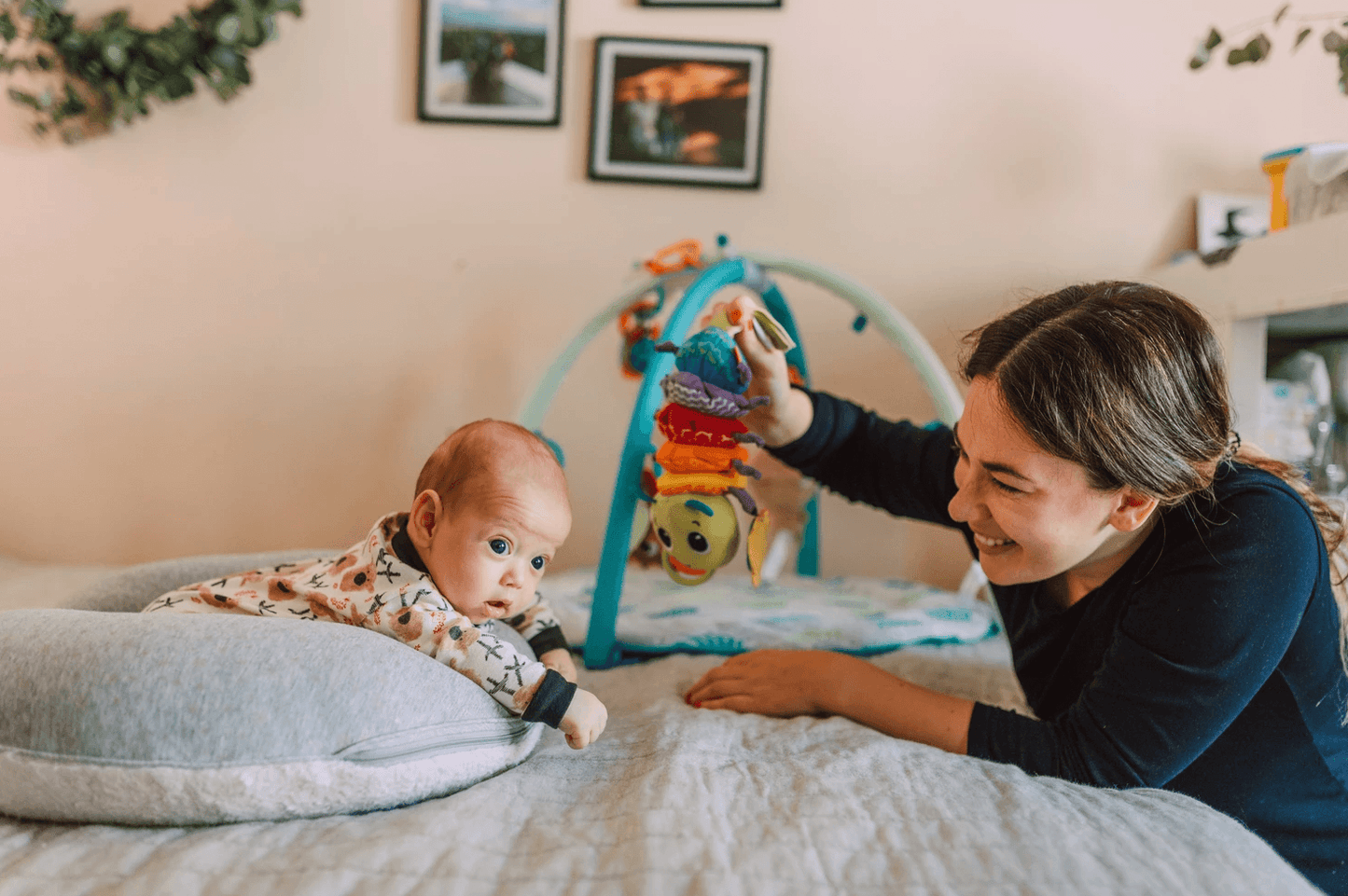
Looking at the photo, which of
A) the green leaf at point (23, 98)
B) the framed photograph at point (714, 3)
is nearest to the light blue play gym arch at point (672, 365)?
the framed photograph at point (714, 3)

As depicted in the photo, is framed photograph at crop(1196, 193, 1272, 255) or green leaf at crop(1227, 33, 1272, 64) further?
framed photograph at crop(1196, 193, 1272, 255)

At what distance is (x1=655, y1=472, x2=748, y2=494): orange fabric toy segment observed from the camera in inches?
37.7

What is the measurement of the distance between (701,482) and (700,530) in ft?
0.18

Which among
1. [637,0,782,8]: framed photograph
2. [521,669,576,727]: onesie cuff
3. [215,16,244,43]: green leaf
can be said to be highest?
[637,0,782,8]: framed photograph

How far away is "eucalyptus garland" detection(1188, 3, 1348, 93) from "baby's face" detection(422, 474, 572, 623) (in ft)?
5.08

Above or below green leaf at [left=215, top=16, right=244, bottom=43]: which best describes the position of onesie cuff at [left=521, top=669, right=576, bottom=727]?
below

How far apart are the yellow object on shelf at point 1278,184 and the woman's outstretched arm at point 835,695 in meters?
A: 1.18

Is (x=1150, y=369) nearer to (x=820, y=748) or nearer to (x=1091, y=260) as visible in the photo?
(x=820, y=748)

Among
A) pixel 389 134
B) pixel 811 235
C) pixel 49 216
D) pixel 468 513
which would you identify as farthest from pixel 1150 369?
pixel 49 216

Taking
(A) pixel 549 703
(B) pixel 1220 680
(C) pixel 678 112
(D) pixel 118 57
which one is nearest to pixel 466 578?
(A) pixel 549 703

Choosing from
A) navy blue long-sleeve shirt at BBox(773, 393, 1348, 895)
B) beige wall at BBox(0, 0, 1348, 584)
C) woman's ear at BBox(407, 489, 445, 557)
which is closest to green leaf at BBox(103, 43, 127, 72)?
beige wall at BBox(0, 0, 1348, 584)

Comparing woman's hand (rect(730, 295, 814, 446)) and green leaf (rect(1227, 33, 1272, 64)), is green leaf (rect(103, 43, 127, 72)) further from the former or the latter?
green leaf (rect(1227, 33, 1272, 64))

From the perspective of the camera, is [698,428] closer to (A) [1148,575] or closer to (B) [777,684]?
(B) [777,684]

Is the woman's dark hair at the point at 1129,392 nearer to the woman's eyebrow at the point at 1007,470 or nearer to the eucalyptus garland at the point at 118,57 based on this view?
the woman's eyebrow at the point at 1007,470
